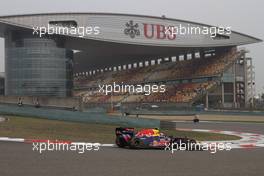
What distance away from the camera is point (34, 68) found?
266 ft

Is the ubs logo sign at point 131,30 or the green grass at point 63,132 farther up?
the ubs logo sign at point 131,30

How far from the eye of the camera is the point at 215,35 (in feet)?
319

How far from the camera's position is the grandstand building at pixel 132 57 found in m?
81.3

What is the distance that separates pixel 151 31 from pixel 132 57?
19496mm

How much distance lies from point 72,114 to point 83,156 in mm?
19896

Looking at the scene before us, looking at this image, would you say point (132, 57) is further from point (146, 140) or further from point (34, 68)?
point (146, 140)

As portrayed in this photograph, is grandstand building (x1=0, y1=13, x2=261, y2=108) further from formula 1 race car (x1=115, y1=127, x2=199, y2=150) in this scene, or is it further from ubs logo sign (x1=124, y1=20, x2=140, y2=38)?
formula 1 race car (x1=115, y1=127, x2=199, y2=150)

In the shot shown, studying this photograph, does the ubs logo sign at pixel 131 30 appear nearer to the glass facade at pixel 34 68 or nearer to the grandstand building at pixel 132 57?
the grandstand building at pixel 132 57

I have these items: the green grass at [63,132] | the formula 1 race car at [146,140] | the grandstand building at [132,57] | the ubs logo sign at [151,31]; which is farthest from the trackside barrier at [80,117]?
the ubs logo sign at [151,31]

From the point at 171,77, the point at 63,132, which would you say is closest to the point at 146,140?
the point at 63,132

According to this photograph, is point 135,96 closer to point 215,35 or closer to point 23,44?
point 215,35

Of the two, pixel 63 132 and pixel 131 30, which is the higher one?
pixel 131 30

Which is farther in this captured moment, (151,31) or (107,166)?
(151,31)

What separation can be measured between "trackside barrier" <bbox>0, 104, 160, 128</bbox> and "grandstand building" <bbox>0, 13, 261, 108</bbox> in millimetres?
40931
